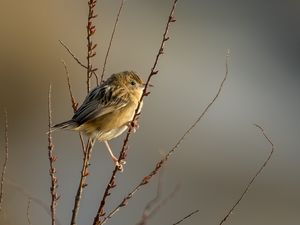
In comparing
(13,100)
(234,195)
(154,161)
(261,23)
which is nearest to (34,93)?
(13,100)

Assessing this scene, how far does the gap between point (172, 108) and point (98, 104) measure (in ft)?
26.4

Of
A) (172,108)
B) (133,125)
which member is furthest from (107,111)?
(172,108)

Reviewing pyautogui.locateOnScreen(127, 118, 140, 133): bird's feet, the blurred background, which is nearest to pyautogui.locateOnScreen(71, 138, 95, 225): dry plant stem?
pyautogui.locateOnScreen(127, 118, 140, 133): bird's feet

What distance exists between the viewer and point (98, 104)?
5.96m

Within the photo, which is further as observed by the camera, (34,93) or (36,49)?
(36,49)

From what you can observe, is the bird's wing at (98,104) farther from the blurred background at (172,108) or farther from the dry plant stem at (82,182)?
the blurred background at (172,108)

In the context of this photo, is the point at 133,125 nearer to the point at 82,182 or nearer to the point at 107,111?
the point at 82,182

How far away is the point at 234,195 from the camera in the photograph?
439 inches

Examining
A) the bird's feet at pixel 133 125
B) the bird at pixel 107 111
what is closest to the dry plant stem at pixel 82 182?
the bird's feet at pixel 133 125

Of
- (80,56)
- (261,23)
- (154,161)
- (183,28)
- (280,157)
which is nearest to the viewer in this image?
(154,161)

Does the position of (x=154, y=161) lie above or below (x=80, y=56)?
below

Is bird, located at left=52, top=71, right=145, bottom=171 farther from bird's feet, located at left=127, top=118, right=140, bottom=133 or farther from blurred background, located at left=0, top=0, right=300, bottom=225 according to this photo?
blurred background, located at left=0, top=0, right=300, bottom=225

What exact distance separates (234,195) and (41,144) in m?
3.09

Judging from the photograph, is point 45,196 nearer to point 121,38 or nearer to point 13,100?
point 13,100
